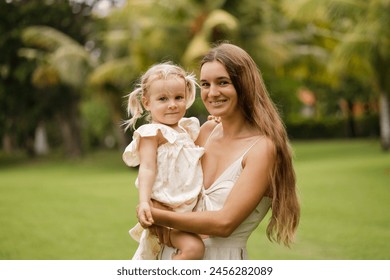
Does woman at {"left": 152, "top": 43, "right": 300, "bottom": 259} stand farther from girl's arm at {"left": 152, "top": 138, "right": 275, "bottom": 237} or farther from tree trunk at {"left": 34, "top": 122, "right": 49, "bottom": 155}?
→ tree trunk at {"left": 34, "top": 122, "right": 49, "bottom": 155}

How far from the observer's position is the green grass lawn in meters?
6.58

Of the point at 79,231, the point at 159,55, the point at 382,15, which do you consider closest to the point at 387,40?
the point at 382,15

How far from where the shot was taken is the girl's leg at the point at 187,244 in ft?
7.29

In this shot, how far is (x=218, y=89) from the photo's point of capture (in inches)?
90.0

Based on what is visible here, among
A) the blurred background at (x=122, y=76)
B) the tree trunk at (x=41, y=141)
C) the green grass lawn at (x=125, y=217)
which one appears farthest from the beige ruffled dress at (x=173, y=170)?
the tree trunk at (x=41, y=141)

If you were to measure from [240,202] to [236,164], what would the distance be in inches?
6.3

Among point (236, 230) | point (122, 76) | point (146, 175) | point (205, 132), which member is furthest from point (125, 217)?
point (122, 76)

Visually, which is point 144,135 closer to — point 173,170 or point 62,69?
point 173,170

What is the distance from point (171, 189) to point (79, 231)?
5956mm

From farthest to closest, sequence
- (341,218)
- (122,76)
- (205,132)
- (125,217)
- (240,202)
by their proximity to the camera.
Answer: (122,76), (125,217), (341,218), (205,132), (240,202)

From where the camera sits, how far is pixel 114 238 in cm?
744

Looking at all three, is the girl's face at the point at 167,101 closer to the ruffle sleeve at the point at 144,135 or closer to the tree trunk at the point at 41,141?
the ruffle sleeve at the point at 144,135

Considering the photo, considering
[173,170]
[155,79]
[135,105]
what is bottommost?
[173,170]

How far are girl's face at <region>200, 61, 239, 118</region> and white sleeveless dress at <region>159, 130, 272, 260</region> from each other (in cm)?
19
